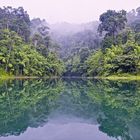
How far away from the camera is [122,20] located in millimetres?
75500

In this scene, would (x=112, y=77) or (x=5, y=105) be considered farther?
(x=112, y=77)

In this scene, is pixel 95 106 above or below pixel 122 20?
below

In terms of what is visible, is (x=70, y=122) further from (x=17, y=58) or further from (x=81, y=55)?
(x=81, y=55)

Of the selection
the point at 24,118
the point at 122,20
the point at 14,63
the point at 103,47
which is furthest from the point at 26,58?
the point at 24,118

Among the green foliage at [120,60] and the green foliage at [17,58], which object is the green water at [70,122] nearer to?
the green foliage at [120,60]

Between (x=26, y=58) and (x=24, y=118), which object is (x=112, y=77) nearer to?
(x=26, y=58)

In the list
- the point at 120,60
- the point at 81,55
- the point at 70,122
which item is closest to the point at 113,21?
the point at 81,55

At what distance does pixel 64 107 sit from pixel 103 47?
52707mm

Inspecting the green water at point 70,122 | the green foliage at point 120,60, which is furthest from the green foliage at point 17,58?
the green water at point 70,122

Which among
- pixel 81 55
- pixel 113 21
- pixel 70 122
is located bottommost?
pixel 70 122

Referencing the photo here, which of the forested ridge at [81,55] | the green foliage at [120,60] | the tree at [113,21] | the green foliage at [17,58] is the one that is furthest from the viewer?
the tree at [113,21]

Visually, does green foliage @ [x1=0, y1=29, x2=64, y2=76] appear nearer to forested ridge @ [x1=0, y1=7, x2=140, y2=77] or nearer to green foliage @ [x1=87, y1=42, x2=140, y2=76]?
forested ridge @ [x1=0, y1=7, x2=140, y2=77]

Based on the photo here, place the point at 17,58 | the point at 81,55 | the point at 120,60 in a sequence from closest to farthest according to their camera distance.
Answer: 1. the point at 120,60
2. the point at 17,58
3. the point at 81,55

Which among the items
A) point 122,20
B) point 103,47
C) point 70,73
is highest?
point 122,20
